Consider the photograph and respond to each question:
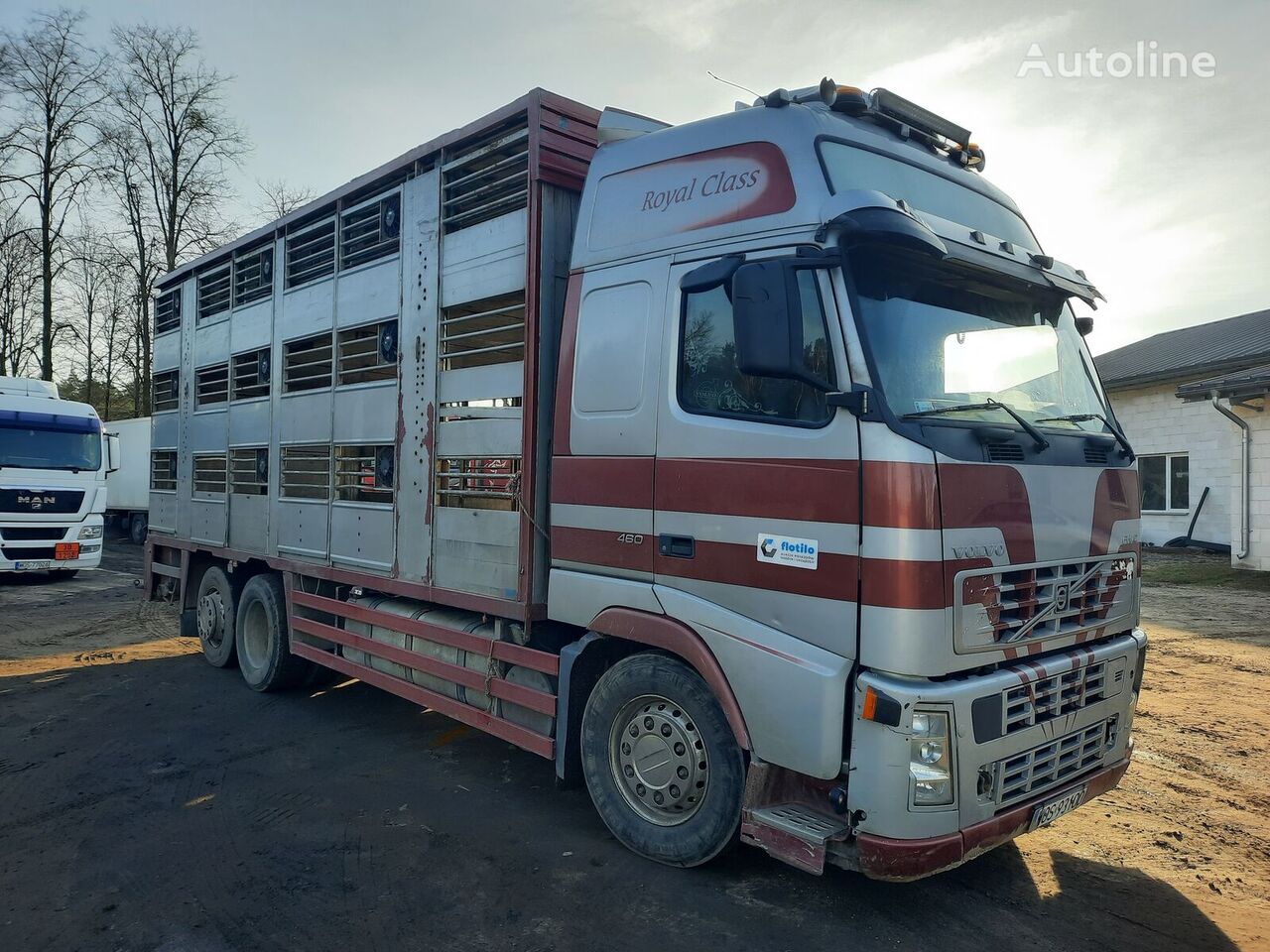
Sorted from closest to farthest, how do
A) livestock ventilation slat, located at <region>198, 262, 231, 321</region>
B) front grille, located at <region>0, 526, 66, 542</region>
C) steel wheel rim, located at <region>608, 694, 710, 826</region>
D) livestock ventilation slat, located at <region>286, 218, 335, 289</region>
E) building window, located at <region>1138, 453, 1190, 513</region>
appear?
steel wheel rim, located at <region>608, 694, 710, 826</region> → livestock ventilation slat, located at <region>286, 218, 335, 289</region> → livestock ventilation slat, located at <region>198, 262, 231, 321</region> → front grille, located at <region>0, 526, 66, 542</region> → building window, located at <region>1138, 453, 1190, 513</region>

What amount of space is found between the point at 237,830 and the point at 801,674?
3103mm

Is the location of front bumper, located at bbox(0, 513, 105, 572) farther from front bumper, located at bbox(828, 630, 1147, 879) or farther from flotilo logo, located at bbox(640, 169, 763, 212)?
front bumper, located at bbox(828, 630, 1147, 879)

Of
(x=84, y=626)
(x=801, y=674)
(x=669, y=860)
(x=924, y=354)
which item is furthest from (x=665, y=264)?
(x=84, y=626)

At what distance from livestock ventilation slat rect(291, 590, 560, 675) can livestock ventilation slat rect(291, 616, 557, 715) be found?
120 mm

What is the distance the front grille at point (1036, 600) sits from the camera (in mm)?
3137

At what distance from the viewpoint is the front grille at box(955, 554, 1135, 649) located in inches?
123

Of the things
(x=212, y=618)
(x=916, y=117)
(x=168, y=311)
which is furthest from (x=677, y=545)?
(x=168, y=311)

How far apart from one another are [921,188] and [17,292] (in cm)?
2761

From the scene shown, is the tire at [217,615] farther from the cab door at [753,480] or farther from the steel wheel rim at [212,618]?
the cab door at [753,480]

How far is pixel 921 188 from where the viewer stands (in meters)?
3.88

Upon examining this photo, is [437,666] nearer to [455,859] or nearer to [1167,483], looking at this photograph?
[455,859]

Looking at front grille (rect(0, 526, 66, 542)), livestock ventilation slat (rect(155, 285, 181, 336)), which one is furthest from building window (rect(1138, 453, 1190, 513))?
front grille (rect(0, 526, 66, 542))

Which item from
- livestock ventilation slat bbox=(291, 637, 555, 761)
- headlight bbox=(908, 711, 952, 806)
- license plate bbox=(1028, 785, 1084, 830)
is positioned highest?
headlight bbox=(908, 711, 952, 806)

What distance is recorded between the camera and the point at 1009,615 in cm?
329
